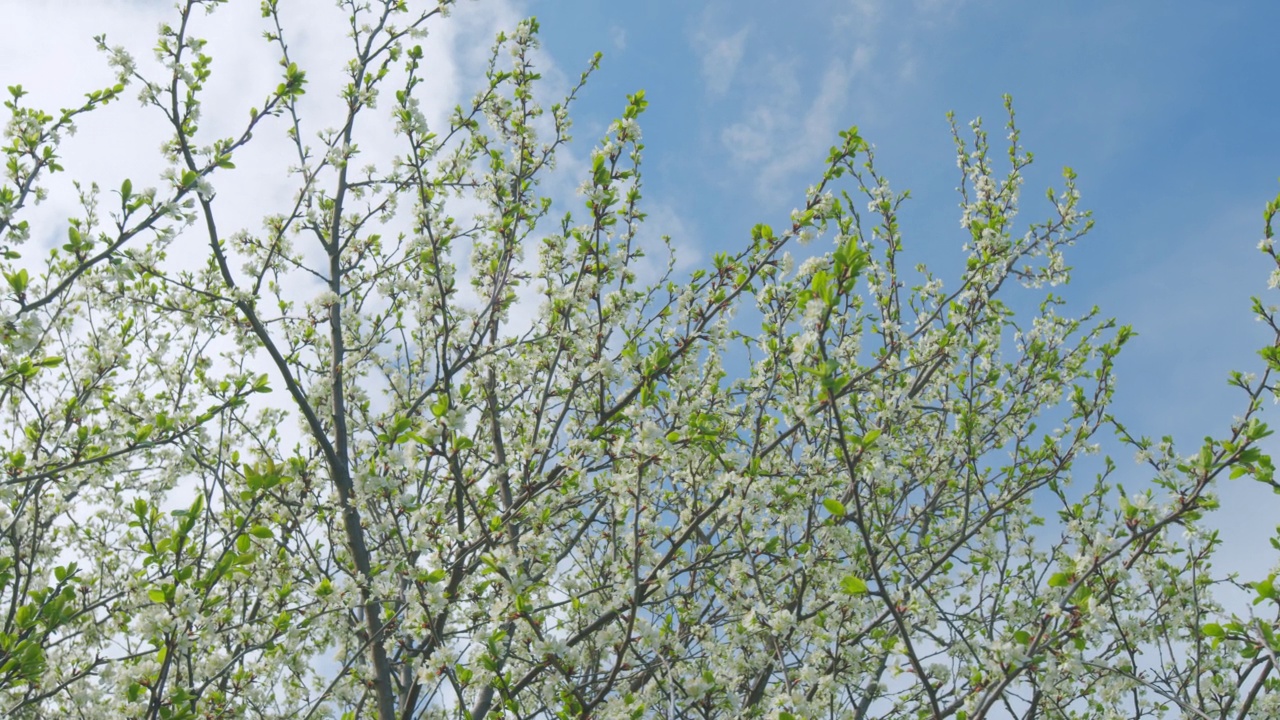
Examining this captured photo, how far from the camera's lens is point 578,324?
5980 mm

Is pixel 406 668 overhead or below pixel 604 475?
below

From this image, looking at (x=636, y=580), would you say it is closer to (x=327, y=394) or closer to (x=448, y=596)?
(x=448, y=596)

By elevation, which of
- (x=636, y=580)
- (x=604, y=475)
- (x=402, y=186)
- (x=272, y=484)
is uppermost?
(x=402, y=186)

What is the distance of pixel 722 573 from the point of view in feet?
19.5

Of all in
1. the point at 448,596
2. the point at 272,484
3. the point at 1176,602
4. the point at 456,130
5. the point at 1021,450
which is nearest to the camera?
the point at 272,484

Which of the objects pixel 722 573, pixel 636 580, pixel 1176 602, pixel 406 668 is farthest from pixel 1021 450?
pixel 406 668

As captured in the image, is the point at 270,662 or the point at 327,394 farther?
the point at 327,394

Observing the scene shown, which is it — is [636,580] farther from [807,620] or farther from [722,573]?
[722,573]

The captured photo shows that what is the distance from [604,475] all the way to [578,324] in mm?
1121

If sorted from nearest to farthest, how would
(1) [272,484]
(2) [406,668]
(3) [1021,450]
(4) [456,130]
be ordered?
(1) [272,484] → (2) [406,668] → (4) [456,130] → (3) [1021,450]

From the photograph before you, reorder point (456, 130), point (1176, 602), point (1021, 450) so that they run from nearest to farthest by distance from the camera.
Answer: point (1176, 602)
point (456, 130)
point (1021, 450)

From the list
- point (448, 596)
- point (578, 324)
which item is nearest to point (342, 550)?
point (448, 596)

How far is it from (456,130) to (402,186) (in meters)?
0.62

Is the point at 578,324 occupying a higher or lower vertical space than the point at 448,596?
higher
